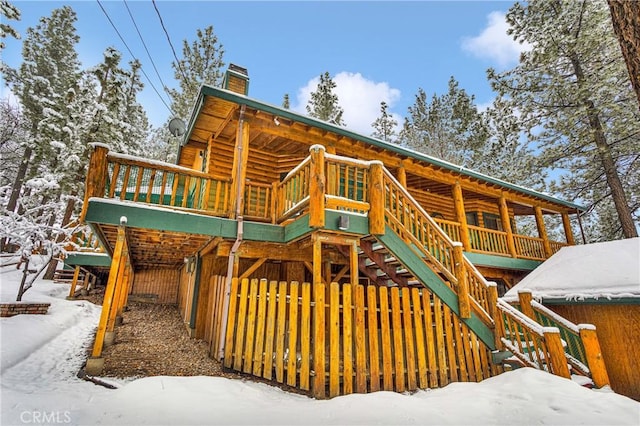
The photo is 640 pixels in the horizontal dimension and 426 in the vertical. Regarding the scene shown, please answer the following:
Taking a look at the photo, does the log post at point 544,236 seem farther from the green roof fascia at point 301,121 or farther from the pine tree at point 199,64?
the pine tree at point 199,64

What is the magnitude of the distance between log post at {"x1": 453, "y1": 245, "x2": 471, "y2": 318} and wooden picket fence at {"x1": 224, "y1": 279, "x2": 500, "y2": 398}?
0.79 feet

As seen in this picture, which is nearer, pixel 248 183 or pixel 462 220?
pixel 248 183

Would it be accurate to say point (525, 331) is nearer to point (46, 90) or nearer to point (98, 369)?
point (98, 369)

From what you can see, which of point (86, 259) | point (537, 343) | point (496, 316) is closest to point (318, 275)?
point (496, 316)

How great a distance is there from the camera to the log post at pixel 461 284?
18.5ft

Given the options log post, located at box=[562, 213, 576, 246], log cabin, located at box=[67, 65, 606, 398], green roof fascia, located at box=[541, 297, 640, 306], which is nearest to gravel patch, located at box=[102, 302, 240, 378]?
log cabin, located at box=[67, 65, 606, 398]

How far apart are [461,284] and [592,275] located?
4652 millimetres

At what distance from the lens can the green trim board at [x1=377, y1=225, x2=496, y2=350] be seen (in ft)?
18.3

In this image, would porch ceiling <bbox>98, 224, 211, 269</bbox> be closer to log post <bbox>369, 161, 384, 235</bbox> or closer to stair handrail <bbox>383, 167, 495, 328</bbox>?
log post <bbox>369, 161, 384, 235</bbox>

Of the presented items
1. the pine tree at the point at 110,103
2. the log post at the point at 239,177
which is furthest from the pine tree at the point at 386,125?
the log post at the point at 239,177

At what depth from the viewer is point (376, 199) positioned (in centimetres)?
554

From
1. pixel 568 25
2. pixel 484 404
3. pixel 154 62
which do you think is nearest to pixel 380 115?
pixel 568 25

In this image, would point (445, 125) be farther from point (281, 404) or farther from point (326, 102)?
point (281, 404)

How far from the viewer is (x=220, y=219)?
623cm
